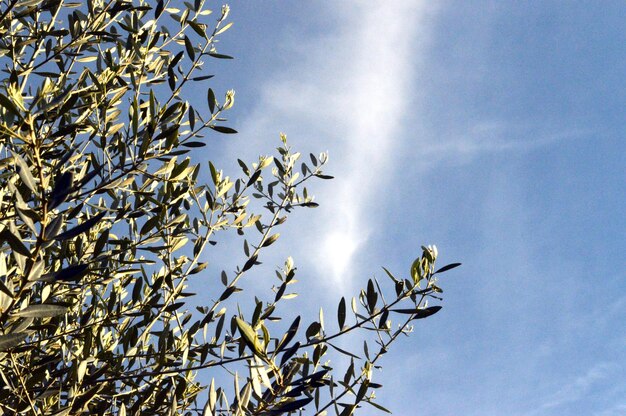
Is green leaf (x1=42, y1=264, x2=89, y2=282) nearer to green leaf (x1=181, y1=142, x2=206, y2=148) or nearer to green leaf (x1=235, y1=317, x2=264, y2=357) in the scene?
green leaf (x1=235, y1=317, x2=264, y2=357)

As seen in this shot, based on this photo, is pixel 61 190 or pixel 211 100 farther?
pixel 211 100

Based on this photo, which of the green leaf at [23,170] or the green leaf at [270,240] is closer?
the green leaf at [23,170]

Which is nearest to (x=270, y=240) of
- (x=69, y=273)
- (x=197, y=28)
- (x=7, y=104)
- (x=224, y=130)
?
(x=224, y=130)

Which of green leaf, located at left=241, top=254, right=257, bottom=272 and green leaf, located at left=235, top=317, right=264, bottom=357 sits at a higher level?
green leaf, located at left=241, top=254, right=257, bottom=272

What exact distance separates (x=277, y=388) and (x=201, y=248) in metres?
1.84

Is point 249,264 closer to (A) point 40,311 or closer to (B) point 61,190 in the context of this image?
(A) point 40,311

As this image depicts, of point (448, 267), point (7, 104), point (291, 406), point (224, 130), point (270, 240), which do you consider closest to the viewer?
point (7, 104)

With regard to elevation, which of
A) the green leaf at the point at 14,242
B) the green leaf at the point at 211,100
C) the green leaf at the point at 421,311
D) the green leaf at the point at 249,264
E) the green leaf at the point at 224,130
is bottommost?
the green leaf at the point at 14,242

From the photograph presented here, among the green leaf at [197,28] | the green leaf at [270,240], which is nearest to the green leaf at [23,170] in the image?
the green leaf at [197,28]

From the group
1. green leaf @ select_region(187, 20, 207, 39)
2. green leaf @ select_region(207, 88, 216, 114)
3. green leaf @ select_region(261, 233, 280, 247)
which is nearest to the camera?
green leaf @ select_region(207, 88, 216, 114)

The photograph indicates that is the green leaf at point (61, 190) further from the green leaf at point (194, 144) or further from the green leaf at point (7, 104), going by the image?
the green leaf at point (194, 144)

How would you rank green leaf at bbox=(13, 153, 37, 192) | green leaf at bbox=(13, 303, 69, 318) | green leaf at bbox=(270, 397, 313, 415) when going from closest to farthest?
green leaf at bbox=(13, 153, 37, 192) → green leaf at bbox=(13, 303, 69, 318) → green leaf at bbox=(270, 397, 313, 415)

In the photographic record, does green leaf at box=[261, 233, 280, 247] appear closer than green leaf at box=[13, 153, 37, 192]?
No

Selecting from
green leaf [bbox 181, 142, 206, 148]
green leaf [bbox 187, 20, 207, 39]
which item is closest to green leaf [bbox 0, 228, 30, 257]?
green leaf [bbox 181, 142, 206, 148]
